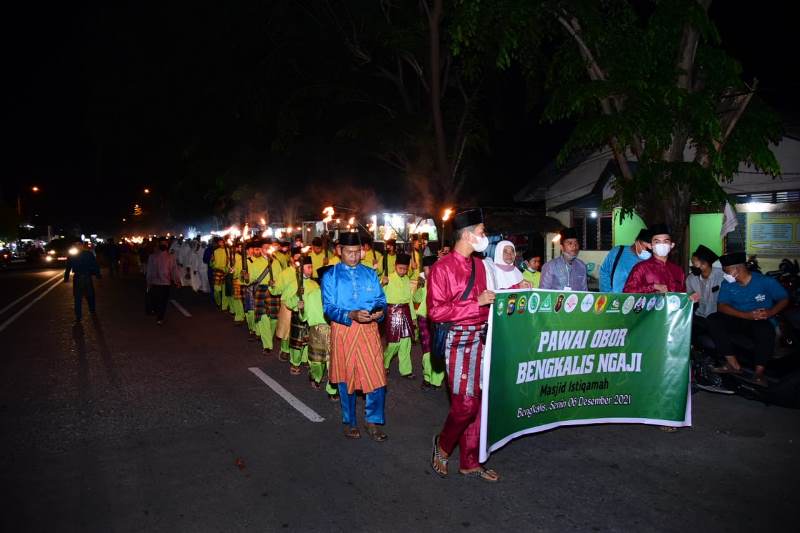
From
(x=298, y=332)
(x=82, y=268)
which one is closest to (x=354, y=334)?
(x=298, y=332)

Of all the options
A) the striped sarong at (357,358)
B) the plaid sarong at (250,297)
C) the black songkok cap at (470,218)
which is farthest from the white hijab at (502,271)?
the plaid sarong at (250,297)

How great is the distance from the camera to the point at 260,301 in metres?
9.94

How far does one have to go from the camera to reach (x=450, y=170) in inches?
774

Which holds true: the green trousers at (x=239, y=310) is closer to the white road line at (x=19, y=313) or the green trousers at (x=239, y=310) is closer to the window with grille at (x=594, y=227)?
the white road line at (x=19, y=313)

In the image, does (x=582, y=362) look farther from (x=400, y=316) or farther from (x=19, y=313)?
(x=19, y=313)

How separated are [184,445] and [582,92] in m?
6.58

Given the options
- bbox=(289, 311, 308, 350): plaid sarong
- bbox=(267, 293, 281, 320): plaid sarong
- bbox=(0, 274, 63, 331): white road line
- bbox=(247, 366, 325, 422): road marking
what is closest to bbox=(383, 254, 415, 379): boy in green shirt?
bbox=(289, 311, 308, 350): plaid sarong

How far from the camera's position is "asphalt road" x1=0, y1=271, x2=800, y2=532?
401 centimetres

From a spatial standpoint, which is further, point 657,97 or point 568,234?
point 657,97

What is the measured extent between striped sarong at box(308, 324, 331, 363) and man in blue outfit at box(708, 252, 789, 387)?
428 cm

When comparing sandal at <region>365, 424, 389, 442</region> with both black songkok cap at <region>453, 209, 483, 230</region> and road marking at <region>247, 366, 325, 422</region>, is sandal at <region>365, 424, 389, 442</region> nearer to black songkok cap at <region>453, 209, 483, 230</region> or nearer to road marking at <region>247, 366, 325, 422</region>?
road marking at <region>247, 366, 325, 422</region>

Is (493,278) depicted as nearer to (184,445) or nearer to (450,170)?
(184,445)

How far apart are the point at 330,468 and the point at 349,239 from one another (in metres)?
1.98

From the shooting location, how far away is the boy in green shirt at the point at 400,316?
7.89 m
